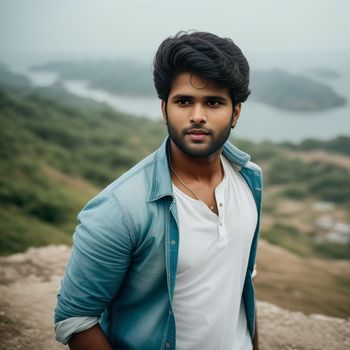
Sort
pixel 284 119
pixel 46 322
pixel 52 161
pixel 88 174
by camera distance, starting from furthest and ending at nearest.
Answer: pixel 284 119
pixel 88 174
pixel 52 161
pixel 46 322

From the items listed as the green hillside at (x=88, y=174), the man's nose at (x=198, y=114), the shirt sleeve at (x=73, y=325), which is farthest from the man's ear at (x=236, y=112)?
the green hillside at (x=88, y=174)

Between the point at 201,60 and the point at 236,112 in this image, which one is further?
the point at 236,112

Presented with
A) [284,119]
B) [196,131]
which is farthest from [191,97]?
[284,119]

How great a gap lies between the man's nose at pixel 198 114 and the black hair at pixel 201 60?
125mm

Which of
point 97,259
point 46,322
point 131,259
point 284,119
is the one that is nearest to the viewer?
point 97,259

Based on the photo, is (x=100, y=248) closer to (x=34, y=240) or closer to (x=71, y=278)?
(x=71, y=278)

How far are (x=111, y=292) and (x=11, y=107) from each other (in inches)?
960

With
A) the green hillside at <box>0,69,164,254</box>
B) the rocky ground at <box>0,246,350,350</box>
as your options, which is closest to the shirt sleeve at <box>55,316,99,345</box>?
the rocky ground at <box>0,246,350,350</box>

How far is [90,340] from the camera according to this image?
164 cm

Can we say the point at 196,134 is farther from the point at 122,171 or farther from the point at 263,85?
the point at 263,85

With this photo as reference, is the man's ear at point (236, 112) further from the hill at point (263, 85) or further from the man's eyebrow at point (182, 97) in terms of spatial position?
the hill at point (263, 85)

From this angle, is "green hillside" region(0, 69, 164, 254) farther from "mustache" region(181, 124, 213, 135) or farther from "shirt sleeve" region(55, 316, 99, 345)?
"mustache" region(181, 124, 213, 135)

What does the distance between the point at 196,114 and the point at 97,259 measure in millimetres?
698

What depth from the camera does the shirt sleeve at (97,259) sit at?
1481 mm
